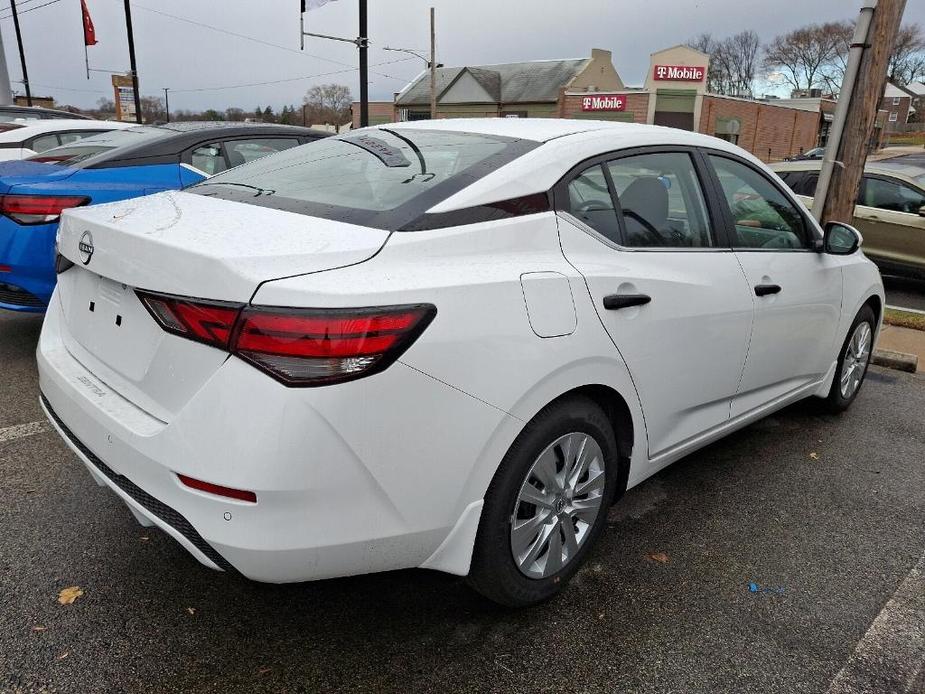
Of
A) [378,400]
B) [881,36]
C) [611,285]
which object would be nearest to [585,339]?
[611,285]

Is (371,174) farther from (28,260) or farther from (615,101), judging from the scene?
(615,101)

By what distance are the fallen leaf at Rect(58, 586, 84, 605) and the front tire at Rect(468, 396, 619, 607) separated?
1357 millimetres

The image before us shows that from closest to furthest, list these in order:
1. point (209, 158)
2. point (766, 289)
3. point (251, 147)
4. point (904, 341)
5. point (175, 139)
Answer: point (766, 289) < point (175, 139) < point (209, 158) < point (251, 147) < point (904, 341)

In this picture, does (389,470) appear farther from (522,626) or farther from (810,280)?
(810,280)

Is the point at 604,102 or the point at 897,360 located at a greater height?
the point at 604,102

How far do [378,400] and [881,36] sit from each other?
5.93 m

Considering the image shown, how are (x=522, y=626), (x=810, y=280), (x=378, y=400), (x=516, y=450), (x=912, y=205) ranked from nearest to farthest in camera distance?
(x=378, y=400), (x=516, y=450), (x=522, y=626), (x=810, y=280), (x=912, y=205)

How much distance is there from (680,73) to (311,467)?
181 feet

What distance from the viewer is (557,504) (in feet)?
8.04

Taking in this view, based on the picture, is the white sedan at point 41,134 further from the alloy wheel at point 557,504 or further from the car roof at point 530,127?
the alloy wheel at point 557,504

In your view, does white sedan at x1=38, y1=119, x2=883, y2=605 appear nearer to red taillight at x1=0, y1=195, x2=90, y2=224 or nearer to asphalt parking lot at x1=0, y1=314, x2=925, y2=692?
asphalt parking lot at x1=0, y1=314, x2=925, y2=692

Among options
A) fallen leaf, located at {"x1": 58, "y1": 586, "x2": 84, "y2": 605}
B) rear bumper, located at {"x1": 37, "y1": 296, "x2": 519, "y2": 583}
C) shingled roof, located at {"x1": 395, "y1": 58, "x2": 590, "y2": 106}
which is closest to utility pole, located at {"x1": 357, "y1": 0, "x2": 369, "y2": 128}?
fallen leaf, located at {"x1": 58, "y1": 586, "x2": 84, "y2": 605}

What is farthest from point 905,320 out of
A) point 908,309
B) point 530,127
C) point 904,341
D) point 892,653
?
point 530,127

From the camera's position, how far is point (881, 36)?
5832mm
